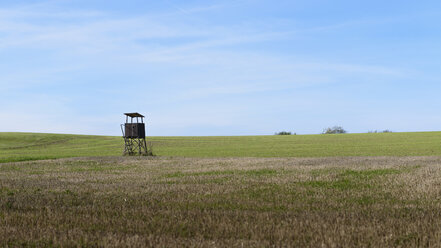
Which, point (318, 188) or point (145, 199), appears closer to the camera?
Result: point (145, 199)

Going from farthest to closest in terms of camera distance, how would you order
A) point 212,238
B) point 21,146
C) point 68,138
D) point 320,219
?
point 68,138 → point 21,146 → point 320,219 → point 212,238

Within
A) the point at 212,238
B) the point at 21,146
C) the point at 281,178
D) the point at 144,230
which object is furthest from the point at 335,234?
the point at 21,146

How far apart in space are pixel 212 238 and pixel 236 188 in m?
6.69

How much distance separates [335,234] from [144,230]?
323cm

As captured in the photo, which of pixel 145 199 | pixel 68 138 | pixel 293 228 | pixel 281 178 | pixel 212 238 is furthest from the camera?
pixel 68 138

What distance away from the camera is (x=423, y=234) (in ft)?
23.0

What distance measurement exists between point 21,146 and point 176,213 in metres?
71.9

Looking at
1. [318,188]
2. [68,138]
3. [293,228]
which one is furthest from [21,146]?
[293,228]

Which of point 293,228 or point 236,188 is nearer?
point 293,228

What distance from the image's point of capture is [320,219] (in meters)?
8.15

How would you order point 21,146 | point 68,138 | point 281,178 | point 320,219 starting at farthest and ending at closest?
point 68,138 < point 21,146 < point 281,178 < point 320,219

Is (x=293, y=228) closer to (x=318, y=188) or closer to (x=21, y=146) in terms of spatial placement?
(x=318, y=188)

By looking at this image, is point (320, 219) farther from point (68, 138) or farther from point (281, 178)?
point (68, 138)

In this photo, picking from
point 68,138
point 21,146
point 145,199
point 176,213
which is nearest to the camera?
point 176,213
